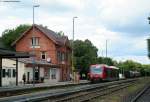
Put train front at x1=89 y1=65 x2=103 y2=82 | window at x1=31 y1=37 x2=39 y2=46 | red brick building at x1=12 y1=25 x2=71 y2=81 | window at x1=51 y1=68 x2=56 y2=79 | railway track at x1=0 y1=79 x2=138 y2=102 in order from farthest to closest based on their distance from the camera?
1. window at x1=31 y1=37 x2=39 y2=46
2. red brick building at x1=12 y1=25 x2=71 y2=81
3. window at x1=51 y1=68 x2=56 y2=79
4. train front at x1=89 y1=65 x2=103 y2=82
5. railway track at x1=0 y1=79 x2=138 y2=102

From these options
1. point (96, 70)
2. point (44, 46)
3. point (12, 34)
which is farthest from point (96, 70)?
point (12, 34)

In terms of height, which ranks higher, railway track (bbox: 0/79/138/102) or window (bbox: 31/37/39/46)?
window (bbox: 31/37/39/46)

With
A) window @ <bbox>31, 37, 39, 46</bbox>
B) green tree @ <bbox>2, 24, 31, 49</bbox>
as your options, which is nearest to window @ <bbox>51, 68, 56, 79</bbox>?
window @ <bbox>31, 37, 39, 46</bbox>

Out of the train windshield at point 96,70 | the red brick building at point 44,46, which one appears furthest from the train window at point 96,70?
the red brick building at point 44,46

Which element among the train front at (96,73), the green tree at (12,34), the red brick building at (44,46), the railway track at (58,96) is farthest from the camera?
the green tree at (12,34)

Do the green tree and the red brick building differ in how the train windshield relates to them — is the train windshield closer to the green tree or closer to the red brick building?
the red brick building

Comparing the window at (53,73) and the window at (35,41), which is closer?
the window at (53,73)

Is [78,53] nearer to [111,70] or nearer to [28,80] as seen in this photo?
[111,70]

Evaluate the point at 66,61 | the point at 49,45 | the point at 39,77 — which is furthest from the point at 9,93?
the point at 66,61

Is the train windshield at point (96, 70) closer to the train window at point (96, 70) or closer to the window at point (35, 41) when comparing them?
the train window at point (96, 70)

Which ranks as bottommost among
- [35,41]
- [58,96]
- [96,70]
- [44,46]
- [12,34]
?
[58,96]

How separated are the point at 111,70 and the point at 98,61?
4438cm

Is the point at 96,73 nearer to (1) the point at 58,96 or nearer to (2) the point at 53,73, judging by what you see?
(2) the point at 53,73

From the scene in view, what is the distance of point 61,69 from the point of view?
95312mm
